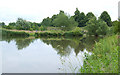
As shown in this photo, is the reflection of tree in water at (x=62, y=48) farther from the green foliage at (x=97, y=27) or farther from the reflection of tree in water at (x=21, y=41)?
the green foliage at (x=97, y=27)

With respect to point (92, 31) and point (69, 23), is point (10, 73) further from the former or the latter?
point (69, 23)

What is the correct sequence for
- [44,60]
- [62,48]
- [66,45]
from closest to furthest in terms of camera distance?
[62,48] → [44,60] → [66,45]

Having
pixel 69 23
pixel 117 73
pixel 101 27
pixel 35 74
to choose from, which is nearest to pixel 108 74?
pixel 117 73

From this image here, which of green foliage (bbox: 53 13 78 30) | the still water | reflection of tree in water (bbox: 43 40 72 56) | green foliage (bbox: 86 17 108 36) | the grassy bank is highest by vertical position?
green foliage (bbox: 53 13 78 30)

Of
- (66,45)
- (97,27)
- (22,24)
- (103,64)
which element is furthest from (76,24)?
→ (103,64)

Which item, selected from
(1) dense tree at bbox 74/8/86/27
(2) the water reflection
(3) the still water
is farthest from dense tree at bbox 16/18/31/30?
(3) the still water

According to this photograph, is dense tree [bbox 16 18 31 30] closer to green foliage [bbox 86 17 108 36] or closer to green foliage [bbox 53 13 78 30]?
green foliage [bbox 53 13 78 30]

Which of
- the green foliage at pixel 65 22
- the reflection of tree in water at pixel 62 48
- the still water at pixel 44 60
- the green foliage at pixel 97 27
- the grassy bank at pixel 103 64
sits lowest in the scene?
the still water at pixel 44 60

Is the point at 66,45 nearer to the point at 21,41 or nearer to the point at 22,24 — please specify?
the point at 21,41

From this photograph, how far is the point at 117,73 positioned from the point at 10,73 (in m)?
3.36

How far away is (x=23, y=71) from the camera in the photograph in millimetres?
4965

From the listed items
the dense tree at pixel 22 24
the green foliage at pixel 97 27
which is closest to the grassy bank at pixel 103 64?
the green foliage at pixel 97 27

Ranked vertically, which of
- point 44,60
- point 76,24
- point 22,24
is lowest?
point 44,60

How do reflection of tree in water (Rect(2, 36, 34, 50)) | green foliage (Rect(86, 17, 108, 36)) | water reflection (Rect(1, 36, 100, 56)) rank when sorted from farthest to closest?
green foliage (Rect(86, 17, 108, 36)) < reflection of tree in water (Rect(2, 36, 34, 50)) < water reflection (Rect(1, 36, 100, 56))
